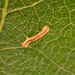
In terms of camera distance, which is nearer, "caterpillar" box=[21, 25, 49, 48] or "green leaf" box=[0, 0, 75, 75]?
"green leaf" box=[0, 0, 75, 75]

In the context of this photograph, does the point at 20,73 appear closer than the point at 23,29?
No

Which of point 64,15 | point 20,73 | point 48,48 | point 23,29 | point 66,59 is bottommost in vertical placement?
point 20,73

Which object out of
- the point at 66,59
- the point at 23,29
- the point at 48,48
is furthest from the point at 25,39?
the point at 66,59

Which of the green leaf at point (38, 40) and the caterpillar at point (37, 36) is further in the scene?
the caterpillar at point (37, 36)

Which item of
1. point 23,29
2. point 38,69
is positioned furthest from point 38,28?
point 38,69

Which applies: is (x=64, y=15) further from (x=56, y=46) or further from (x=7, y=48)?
(x=7, y=48)

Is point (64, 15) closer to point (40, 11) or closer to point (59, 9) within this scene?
point (59, 9)

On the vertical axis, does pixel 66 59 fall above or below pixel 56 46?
below
